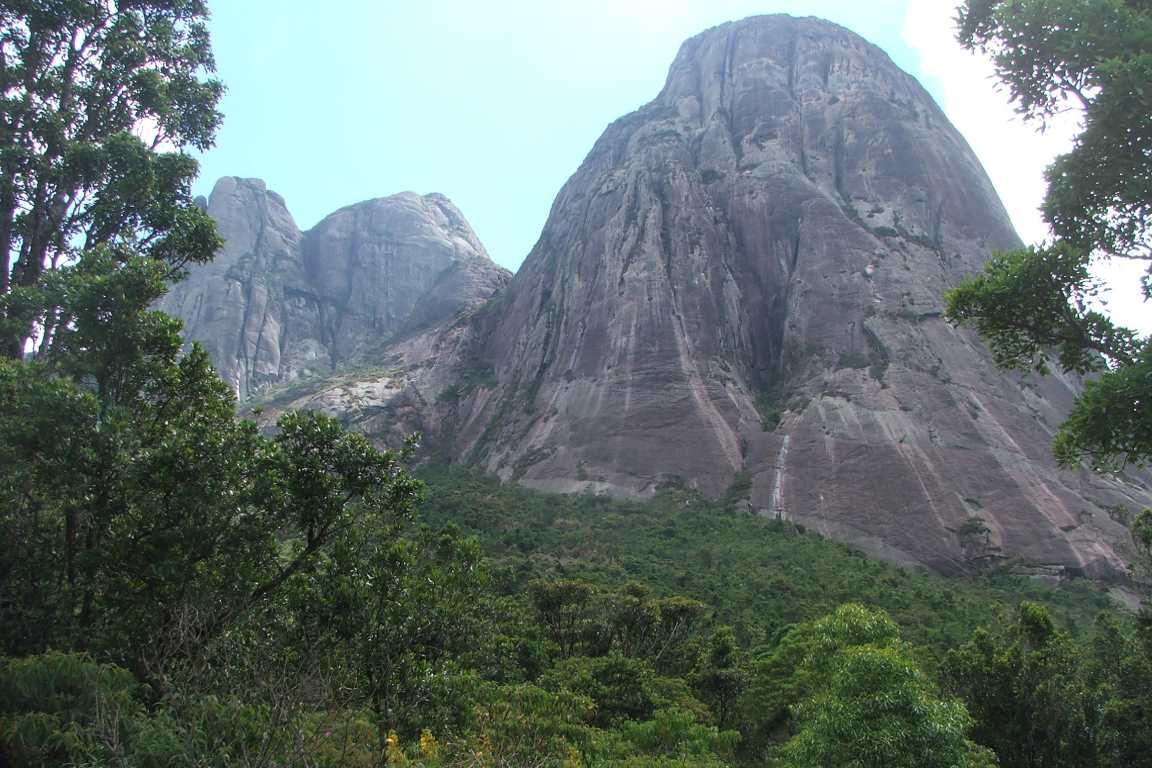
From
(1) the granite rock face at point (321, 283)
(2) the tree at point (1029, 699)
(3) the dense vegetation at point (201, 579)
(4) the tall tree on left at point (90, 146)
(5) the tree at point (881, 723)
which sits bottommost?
(2) the tree at point (1029, 699)

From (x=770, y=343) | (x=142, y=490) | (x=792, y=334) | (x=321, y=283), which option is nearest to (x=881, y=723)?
(x=142, y=490)

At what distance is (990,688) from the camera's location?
61.7ft

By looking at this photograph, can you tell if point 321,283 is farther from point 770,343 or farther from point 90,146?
point 90,146

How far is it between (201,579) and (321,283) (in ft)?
376

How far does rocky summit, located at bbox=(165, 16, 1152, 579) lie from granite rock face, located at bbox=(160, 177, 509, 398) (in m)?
1.98

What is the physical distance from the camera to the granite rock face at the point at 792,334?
44969 millimetres

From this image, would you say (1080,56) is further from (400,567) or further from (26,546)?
(26,546)

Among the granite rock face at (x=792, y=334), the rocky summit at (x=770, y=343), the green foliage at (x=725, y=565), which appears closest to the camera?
the green foliage at (x=725, y=565)

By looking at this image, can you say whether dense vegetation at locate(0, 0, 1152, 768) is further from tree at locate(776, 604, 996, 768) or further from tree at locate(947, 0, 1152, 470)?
tree at locate(947, 0, 1152, 470)

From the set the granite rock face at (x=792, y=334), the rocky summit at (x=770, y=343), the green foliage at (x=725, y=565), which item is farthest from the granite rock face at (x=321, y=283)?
the green foliage at (x=725, y=565)

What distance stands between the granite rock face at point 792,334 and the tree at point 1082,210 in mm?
35039

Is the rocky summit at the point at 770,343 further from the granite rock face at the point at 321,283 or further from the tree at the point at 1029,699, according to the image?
the tree at the point at 1029,699

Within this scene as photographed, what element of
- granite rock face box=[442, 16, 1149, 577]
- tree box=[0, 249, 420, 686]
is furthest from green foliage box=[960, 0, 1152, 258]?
granite rock face box=[442, 16, 1149, 577]

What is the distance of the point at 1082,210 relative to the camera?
10320 millimetres
